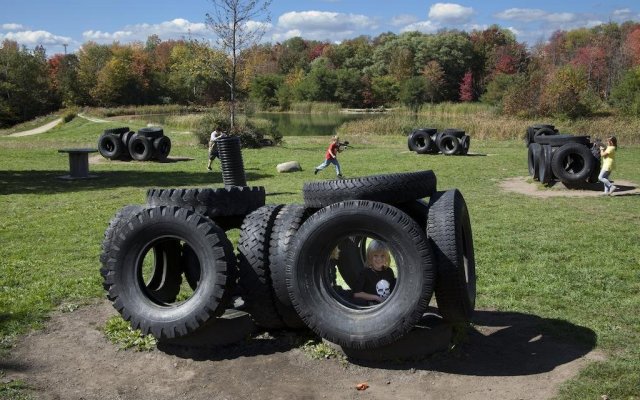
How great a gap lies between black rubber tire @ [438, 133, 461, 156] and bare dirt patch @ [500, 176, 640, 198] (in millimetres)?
7967

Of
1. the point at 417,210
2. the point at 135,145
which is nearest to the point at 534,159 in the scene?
the point at 417,210

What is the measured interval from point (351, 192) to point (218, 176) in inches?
550

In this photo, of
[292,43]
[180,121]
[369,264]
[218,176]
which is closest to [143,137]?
[218,176]

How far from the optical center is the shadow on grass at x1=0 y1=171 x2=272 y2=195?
16703 millimetres

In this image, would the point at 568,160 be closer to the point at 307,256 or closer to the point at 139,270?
the point at 307,256

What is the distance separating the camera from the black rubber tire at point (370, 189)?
18.3ft

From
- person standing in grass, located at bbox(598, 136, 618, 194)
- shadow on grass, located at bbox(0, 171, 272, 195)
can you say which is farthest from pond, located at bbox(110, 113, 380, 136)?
person standing in grass, located at bbox(598, 136, 618, 194)

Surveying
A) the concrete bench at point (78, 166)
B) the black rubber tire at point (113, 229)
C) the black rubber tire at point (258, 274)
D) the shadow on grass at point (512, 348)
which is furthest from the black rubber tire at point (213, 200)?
the concrete bench at point (78, 166)

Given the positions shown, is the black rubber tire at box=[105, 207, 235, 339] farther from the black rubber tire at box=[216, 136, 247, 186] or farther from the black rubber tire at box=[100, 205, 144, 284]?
the black rubber tire at box=[216, 136, 247, 186]

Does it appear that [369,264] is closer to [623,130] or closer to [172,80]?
[623,130]

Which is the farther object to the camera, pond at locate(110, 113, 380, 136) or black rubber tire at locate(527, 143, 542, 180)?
pond at locate(110, 113, 380, 136)

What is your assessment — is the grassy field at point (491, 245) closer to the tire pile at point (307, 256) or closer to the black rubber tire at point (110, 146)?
the tire pile at point (307, 256)

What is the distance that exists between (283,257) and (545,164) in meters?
12.0

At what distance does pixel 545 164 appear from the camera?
16.1m
